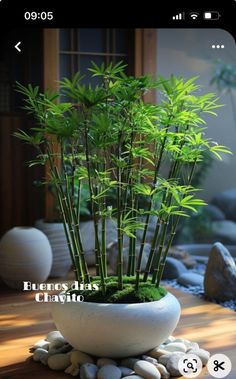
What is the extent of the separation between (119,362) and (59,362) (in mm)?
155

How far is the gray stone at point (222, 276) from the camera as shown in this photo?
89.7 inches

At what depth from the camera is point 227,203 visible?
3.20 meters

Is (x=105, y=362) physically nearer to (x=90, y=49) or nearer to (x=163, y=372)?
(x=163, y=372)

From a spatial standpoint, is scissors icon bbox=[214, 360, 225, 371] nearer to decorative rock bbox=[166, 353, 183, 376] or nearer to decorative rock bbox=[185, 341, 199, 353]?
decorative rock bbox=[166, 353, 183, 376]

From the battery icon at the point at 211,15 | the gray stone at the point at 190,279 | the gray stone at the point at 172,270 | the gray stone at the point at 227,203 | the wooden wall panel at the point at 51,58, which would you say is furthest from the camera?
the gray stone at the point at 227,203

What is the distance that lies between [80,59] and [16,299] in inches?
50.6

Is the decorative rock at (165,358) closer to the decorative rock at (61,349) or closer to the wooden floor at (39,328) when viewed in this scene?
the wooden floor at (39,328)

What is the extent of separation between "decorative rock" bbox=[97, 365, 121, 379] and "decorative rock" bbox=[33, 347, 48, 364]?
0.21 meters

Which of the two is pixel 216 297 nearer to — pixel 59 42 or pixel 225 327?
pixel 225 327

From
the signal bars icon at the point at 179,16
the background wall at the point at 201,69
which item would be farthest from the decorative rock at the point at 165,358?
the signal bars icon at the point at 179,16

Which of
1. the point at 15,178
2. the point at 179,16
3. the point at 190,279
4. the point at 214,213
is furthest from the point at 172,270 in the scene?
the point at 179,16

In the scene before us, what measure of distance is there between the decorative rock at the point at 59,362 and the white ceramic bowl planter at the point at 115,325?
0.20 ft

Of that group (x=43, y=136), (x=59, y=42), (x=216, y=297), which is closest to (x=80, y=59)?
(x=59, y=42)

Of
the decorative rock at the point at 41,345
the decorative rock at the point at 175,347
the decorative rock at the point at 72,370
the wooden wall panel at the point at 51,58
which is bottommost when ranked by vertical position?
the decorative rock at the point at 41,345
